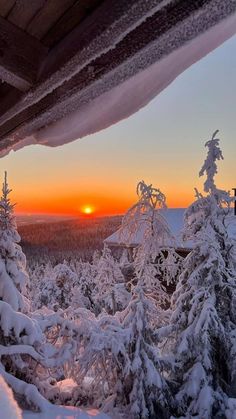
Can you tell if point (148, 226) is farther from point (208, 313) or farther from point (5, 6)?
point (5, 6)

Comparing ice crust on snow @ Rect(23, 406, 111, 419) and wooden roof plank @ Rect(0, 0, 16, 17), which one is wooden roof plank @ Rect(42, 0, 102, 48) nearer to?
wooden roof plank @ Rect(0, 0, 16, 17)

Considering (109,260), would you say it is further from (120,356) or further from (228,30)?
(228,30)

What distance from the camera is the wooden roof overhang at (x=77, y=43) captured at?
1091 millimetres

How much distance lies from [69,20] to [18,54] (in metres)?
0.31

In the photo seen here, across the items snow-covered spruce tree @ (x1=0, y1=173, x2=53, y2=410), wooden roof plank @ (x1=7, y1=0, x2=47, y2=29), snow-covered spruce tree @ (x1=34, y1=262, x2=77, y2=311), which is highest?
wooden roof plank @ (x1=7, y1=0, x2=47, y2=29)

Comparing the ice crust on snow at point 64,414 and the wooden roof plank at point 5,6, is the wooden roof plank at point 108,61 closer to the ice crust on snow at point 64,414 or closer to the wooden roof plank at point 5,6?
the wooden roof plank at point 5,6

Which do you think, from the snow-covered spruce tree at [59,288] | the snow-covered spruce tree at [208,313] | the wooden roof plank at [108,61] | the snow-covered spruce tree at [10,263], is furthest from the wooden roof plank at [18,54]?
the snow-covered spruce tree at [59,288]

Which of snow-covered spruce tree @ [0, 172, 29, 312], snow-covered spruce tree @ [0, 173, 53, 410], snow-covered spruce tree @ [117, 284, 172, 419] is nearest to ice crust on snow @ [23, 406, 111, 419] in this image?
snow-covered spruce tree @ [0, 173, 53, 410]

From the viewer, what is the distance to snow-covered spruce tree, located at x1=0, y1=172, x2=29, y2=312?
8703mm

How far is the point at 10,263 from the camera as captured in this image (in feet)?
29.9

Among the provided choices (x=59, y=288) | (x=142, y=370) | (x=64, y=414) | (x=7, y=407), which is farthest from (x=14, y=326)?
(x=59, y=288)

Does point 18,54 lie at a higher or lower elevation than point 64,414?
higher

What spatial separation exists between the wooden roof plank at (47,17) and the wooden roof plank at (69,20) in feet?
0.05

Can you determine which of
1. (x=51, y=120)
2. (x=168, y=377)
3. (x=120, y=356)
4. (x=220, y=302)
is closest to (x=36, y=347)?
(x=120, y=356)
